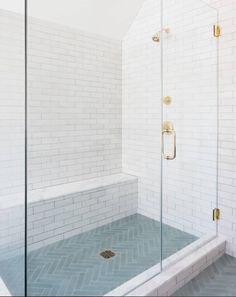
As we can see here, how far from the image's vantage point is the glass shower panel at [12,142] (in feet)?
6.01

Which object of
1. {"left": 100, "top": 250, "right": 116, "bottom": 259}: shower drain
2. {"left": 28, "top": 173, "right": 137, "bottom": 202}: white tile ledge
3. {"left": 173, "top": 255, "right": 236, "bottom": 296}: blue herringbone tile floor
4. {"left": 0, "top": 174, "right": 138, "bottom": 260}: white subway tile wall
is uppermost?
{"left": 28, "top": 173, "right": 137, "bottom": 202}: white tile ledge

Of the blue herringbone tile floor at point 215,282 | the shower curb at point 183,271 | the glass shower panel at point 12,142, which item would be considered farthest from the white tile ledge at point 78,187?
the blue herringbone tile floor at point 215,282

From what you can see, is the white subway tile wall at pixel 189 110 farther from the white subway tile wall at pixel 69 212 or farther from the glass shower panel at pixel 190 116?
the white subway tile wall at pixel 69 212

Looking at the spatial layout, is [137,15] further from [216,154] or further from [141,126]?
[216,154]

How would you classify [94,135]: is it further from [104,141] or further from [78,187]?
[78,187]

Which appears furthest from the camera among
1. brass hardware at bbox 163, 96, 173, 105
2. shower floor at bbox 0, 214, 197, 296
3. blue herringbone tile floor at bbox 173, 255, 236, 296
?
brass hardware at bbox 163, 96, 173, 105

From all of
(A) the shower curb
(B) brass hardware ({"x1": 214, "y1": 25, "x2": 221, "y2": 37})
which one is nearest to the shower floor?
(A) the shower curb

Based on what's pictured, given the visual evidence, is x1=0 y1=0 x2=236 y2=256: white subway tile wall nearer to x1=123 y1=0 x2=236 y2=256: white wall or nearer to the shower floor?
x1=123 y1=0 x2=236 y2=256: white wall

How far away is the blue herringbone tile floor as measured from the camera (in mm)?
1892

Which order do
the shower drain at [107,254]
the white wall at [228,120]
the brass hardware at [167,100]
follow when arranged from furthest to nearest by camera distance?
1. the brass hardware at [167,100]
2. the white wall at [228,120]
3. the shower drain at [107,254]

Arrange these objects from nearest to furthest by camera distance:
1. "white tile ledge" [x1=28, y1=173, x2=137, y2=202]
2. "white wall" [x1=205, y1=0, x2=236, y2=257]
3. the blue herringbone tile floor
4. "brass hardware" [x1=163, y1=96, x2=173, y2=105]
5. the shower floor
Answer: the shower floor → the blue herringbone tile floor → "white wall" [x1=205, y1=0, x2=236, y2=257] → "white tile ledge" [x1=28, y1=173, x2=137, y2=202] → "brass hardware" [x1=163, y1=96, x2=173, y2=105]

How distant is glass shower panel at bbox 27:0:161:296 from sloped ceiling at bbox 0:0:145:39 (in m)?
0.01

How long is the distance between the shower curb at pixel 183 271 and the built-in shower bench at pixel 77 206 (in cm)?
106

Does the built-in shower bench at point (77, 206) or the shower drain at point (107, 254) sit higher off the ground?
the built-in shower bench at point (77, 206)
